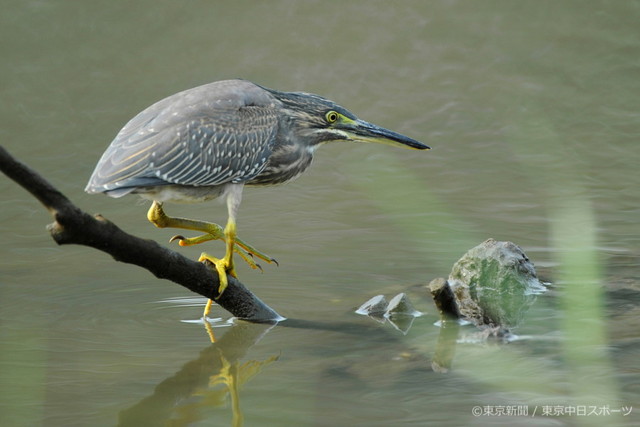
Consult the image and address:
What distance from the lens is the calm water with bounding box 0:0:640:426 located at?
696 cm

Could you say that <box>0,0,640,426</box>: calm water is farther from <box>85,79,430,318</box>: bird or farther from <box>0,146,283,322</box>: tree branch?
<box>85,79,430,318</box>: bird

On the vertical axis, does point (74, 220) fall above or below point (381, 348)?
above

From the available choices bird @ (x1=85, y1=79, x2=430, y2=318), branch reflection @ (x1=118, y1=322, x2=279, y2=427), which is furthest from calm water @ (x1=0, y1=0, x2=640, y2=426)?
bird @ (x1=85, y1=79, x2=430, y2=318)

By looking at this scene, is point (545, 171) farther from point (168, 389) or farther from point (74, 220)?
point (74, 220)

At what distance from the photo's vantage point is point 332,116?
347 inches

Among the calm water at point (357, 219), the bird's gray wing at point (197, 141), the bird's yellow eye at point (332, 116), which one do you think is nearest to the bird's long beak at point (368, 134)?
the bird's yellow eye at point (332, 116)

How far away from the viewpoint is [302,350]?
25.6ft

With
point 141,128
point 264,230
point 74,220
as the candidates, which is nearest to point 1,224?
point 264,230

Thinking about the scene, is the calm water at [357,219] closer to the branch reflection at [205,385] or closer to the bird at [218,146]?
the branch reflection at [205,385]

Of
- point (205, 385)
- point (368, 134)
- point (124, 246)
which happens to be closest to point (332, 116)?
point (368, 134)

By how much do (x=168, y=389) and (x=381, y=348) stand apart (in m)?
1.61

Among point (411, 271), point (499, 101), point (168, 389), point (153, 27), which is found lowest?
point (168, 389)

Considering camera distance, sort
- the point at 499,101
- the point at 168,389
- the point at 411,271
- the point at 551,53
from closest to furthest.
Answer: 1. the point at 168,389
2. the point at 411,271
3. the point at 499,101
4. the point at 551,53

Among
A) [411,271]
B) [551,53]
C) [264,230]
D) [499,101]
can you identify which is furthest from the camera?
[551,53]
